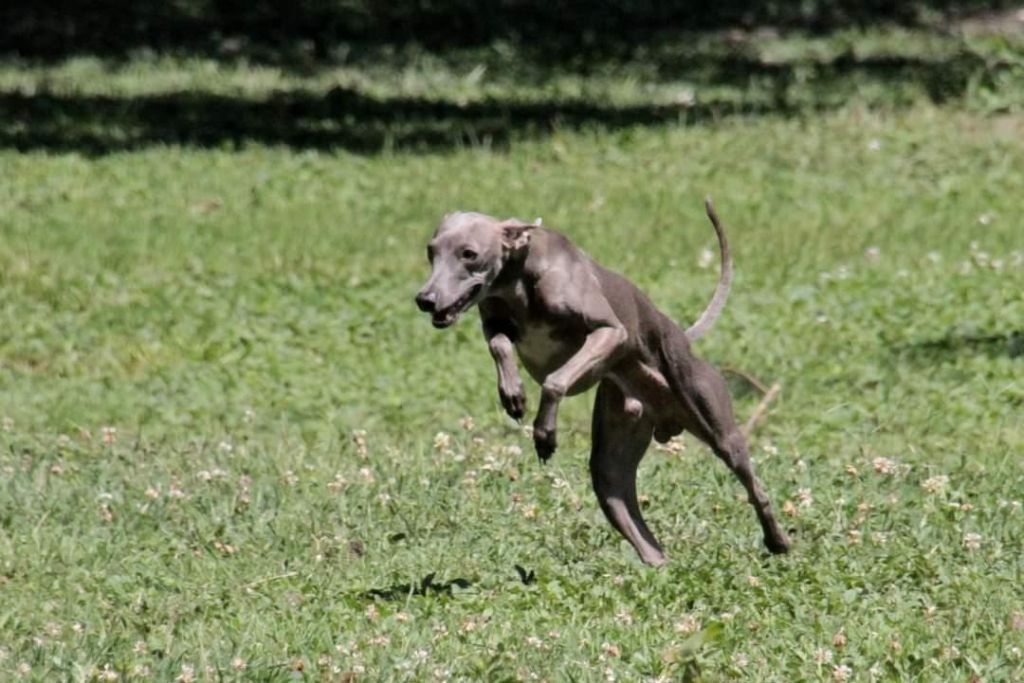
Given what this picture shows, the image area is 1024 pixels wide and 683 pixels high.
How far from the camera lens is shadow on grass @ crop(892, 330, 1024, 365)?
11273mm

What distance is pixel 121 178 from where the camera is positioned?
15758 mm

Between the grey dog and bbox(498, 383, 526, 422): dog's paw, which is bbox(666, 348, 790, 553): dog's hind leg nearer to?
the grey dog

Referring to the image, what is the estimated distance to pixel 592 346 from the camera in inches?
270

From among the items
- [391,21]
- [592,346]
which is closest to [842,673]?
[592,346]

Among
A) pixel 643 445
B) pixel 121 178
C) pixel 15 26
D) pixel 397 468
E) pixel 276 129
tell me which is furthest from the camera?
pixel 15 26

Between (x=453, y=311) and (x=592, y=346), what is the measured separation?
0.57m

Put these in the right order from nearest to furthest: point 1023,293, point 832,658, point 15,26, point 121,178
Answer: point 832,658 → point 1023,293 → point 121,178 → point 15,26

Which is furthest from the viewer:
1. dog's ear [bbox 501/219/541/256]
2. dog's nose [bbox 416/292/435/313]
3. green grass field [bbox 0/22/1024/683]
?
green grass field [bbox 0/22/1024/683]

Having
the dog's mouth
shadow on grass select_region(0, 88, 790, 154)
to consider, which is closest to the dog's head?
the dog's mouth

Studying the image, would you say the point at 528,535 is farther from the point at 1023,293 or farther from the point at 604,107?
the point at 604,107

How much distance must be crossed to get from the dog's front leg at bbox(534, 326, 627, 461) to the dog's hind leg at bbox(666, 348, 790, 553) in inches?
24.9

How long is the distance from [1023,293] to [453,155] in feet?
18.3

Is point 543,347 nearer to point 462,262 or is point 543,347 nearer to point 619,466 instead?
point 462,262

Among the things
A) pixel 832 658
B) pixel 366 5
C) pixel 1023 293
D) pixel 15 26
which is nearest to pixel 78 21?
pixel 15 26
